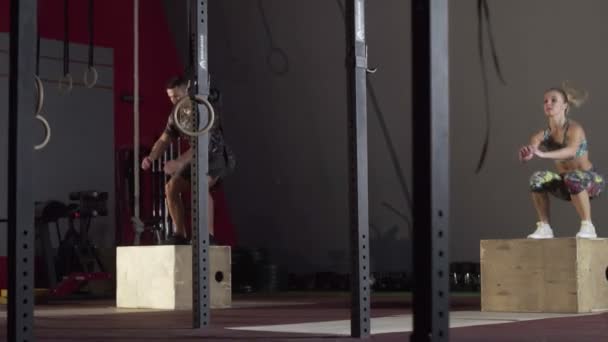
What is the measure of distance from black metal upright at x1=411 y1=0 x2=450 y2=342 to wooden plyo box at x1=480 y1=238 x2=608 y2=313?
3753 millimetres

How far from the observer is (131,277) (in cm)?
699

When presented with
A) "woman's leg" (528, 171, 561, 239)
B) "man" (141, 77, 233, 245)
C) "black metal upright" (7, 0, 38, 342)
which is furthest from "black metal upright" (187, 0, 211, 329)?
"woman's leg" (528, 171, 561, 239)

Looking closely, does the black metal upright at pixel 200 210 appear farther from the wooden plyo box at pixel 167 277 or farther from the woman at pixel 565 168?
the woman at pixel 565 168

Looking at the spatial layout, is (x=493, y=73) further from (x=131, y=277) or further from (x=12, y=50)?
(x=12, y=50)

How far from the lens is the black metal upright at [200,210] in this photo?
14.7ft

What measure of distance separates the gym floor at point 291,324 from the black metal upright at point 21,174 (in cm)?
111

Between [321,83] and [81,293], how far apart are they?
9.14 ft

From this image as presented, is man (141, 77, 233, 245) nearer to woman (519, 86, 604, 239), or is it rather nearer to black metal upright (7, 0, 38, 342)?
woman (519, 86, 604, 239)

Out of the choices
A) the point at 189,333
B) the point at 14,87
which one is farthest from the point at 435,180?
the point at 189,333

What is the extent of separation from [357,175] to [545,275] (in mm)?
2510

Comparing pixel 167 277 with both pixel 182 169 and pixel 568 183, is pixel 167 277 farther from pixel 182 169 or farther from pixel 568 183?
pixel 568 183

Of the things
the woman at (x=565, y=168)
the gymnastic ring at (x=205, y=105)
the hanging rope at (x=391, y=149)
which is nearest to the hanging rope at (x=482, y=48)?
the hanging rope at (x=391, y=149)

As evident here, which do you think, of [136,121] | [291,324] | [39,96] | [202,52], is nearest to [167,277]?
[291,324]

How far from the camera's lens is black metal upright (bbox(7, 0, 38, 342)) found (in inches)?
115
